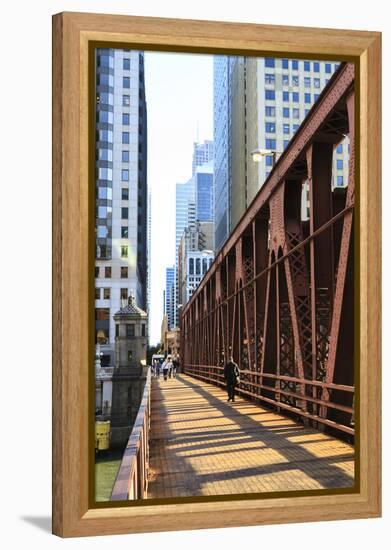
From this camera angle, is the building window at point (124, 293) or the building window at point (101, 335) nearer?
the building window at point (101, 335)

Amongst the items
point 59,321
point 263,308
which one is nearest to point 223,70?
point 59,321

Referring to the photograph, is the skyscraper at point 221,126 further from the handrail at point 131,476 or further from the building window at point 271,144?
the handrail at point 131,476

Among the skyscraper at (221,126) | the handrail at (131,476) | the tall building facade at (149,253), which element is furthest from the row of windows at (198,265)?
the handrail at (131,476)

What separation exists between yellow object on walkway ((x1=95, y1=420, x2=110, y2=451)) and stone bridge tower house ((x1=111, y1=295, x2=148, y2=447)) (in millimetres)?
99

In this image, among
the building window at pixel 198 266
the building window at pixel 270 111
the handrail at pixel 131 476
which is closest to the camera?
the handrail at pixel 131 476

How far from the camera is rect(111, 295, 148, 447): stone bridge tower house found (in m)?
6.89

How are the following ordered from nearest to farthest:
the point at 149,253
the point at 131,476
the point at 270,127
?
1. the point at 131,476
2. the point at 149,253
3. the point at 270,127

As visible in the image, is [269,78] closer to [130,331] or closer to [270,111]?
[270,111]

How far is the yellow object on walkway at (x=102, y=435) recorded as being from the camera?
262 inches

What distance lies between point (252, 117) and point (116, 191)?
18.5 feet

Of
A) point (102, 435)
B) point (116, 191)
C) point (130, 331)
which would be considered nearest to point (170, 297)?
point (130, 331)

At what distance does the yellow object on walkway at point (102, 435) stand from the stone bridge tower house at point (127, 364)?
99mm

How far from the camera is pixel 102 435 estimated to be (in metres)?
6.73

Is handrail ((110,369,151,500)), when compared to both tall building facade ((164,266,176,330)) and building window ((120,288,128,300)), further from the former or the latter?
tall building facade ((164,266,176,330))
